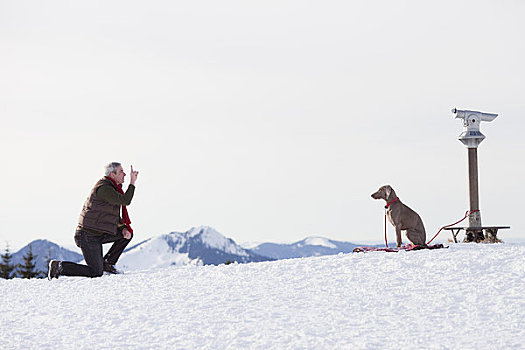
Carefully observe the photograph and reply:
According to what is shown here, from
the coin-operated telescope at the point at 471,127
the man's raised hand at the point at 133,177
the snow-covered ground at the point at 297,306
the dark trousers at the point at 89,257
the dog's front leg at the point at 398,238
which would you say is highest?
the coin-operated telescope at the point at 471,127

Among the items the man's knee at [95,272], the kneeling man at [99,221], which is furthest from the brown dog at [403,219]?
the man's knee at [95,272]

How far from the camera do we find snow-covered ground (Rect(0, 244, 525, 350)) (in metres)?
6.91

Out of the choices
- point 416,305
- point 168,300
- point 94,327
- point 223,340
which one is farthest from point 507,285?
point 94,327

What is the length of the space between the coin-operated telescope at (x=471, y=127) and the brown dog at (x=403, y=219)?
4.53 meters

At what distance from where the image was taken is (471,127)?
15.8m

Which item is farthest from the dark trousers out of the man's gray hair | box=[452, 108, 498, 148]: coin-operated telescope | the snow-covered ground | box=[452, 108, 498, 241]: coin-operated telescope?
box=[452, 108, 498, 148]: coin-operated telescope

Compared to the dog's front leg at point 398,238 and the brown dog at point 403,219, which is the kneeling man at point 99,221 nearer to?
the brown dog at point 403,219

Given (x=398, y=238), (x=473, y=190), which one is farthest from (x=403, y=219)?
(x=473, y=190)

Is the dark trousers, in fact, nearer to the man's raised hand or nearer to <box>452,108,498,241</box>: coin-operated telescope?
the man's raised hand

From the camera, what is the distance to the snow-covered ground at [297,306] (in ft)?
22.7

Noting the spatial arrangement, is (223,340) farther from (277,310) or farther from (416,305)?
(416,305)

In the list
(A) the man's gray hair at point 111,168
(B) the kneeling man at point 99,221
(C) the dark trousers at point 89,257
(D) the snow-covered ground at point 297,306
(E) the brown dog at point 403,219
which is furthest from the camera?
(E) the brown dog at point 403,219

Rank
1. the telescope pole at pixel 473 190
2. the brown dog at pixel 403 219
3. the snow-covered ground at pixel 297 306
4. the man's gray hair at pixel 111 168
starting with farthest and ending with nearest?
the telescope pole at pixel 473 190
the brown dog at pixel 403 219
the man's gray hair at pixel 111 168
the snow-covered ground at pixel 297 306

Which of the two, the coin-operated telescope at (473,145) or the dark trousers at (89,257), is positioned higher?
the coin-operated telescope at (473,145)
